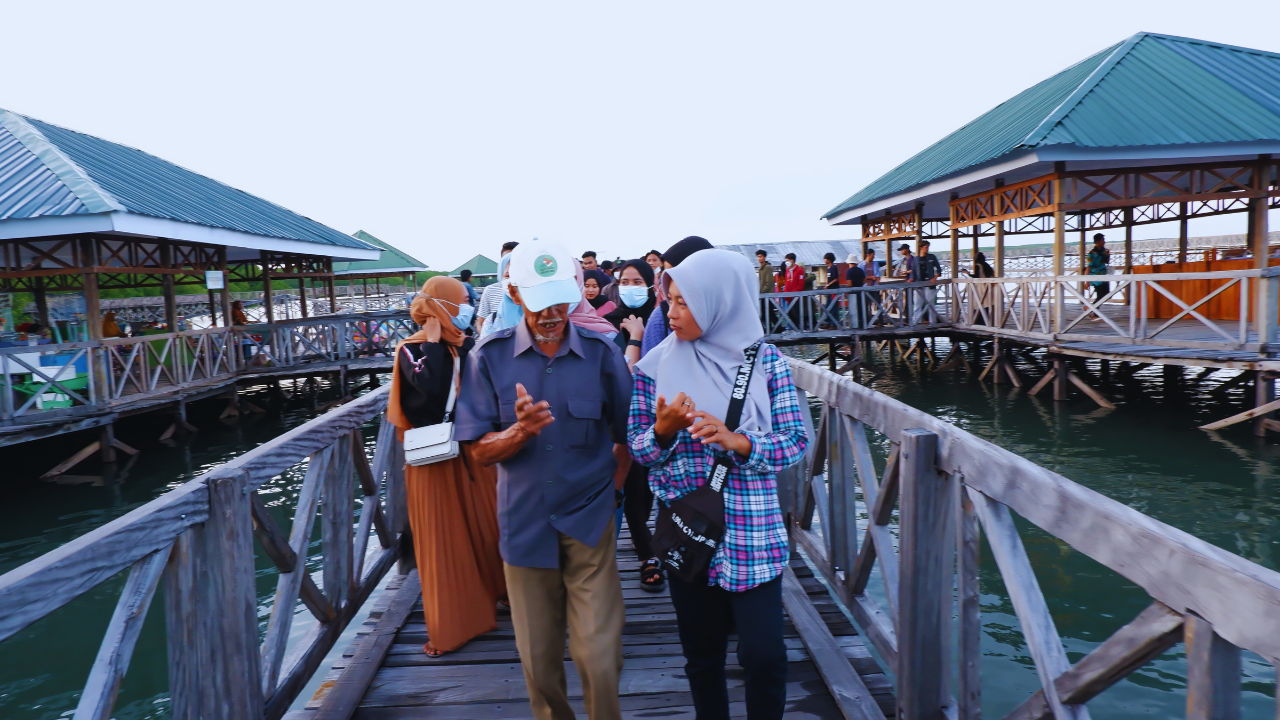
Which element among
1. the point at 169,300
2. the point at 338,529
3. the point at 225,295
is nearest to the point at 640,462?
the point at 338,529

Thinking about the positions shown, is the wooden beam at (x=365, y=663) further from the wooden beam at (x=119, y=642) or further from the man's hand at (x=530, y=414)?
the man's hand at (x=530, y=414)

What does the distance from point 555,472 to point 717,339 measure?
0.64 meters

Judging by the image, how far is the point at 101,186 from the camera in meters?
11.4

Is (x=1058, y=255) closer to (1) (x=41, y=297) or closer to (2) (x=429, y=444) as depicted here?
(2) (x=429, y=444)

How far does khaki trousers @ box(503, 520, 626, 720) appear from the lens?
2424 millimetres

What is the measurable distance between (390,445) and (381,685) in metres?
1.66

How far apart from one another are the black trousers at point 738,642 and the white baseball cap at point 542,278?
3.05 ft

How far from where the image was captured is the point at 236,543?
2354 millimetres

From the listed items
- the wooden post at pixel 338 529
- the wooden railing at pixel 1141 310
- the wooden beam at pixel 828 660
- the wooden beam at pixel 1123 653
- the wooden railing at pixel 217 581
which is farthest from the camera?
the wooden railing at pixel 1141 310

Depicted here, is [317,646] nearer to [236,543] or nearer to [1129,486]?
[236,543]

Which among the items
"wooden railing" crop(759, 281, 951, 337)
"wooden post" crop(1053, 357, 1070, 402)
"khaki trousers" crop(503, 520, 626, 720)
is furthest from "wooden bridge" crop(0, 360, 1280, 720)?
"wooden railing" crop(759, 281, 951, 337)

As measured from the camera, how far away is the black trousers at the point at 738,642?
2244mm

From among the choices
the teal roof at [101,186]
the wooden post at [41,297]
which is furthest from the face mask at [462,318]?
the wooden post at [41,297]

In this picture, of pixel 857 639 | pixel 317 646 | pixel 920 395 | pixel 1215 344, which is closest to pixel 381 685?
pixel 317 646
